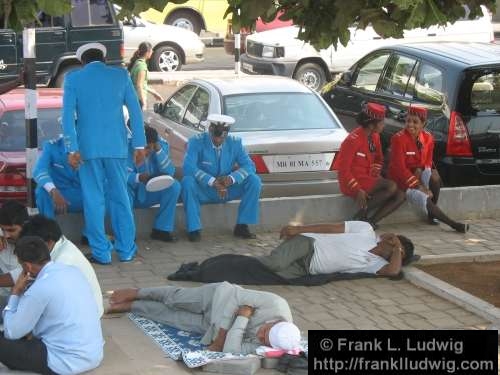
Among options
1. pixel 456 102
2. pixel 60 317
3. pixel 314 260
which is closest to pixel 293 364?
pixel 60 317

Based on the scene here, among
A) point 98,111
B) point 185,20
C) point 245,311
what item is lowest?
point 245,311

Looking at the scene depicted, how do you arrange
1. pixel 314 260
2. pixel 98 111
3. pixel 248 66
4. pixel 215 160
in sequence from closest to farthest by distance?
pixel 314 260
pixel 98 111
pixel 215 160
pixel 248 66

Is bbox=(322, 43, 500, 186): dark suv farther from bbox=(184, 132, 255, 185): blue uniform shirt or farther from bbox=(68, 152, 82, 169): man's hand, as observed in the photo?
bbox=(68, 152, 82, 169): man's hand

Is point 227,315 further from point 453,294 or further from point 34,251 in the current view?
point 453,294

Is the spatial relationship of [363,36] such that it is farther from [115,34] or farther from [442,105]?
[442,105]

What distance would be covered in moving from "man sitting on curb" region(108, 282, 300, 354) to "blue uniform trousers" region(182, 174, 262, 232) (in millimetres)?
2225

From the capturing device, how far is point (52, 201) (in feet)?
31.3

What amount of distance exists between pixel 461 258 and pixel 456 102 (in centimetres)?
242

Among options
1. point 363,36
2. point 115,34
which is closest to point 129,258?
point 115,34

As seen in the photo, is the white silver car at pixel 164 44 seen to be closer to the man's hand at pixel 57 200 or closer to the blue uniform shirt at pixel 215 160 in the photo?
the blue uniform shirt at pixel 215 160

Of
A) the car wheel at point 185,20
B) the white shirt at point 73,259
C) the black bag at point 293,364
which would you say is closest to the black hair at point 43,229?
the white shirt at point 73,259

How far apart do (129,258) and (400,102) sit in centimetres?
442

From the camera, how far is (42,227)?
701cm

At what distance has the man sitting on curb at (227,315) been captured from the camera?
704 cm
